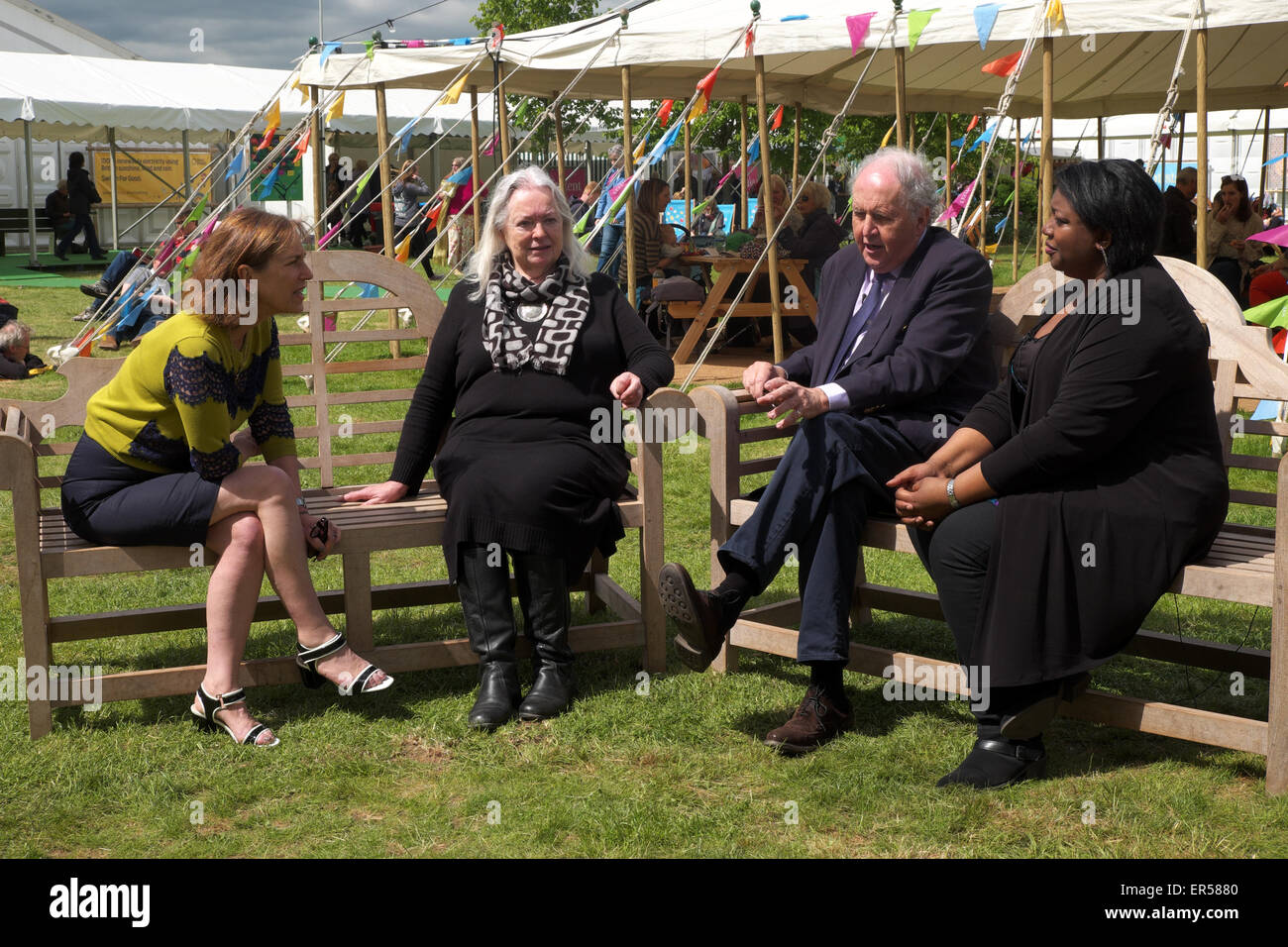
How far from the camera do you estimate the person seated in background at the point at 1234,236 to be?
973 centimetres

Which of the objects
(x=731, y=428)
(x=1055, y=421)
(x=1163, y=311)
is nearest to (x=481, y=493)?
(x=731, y=428)

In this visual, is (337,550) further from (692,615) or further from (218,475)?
(692,615)

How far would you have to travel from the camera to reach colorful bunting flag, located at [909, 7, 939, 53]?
24.7 ft

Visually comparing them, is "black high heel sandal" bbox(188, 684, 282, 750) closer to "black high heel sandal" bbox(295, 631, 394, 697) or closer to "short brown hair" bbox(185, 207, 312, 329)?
"black high heel sandal" bbox(295, 631, 394, 697)

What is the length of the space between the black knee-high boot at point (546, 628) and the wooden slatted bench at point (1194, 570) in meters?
0.45

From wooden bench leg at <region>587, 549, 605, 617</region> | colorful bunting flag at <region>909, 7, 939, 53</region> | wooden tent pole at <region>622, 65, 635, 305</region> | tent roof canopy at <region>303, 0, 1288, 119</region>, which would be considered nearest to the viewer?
wooden bench leg at <region>587, 549, 605, 617</region>

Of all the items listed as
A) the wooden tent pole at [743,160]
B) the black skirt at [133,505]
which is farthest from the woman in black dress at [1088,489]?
the wooden tent pole at [743,160]

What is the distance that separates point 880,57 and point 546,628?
32.3 ft

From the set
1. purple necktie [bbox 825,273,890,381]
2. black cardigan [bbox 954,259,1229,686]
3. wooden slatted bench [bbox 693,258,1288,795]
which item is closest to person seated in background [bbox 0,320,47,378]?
wooden slatted bench [bbox 693,258,1288,795]

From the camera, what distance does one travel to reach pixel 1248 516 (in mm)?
5402

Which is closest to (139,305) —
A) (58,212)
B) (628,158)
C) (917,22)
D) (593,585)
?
(628,158)

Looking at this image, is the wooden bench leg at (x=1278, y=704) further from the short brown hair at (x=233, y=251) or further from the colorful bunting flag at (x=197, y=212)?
the colorful bunting flag at (x=197, y=212)

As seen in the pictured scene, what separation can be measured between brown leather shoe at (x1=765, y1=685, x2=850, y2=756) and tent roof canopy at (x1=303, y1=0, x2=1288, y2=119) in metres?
4.90

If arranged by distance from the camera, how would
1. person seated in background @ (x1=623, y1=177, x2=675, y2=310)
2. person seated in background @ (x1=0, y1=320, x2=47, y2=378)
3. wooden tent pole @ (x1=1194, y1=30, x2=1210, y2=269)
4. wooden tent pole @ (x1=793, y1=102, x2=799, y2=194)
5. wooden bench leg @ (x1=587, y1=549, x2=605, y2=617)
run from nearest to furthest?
wooden bench leg @ (x1=587, y1=549, x2=605, y2=617)
wooden tent pole @ (x1=1194, y1=30, x2=1210, y2=269)
person seated in background @ (x1=0, y1=320, x2=47, y2=378)
person seated in background @ (x1=623, y1=177, x2=675, y2=310)
wooden tent pole @ (x1=793, y1=102, x2=799, y2=194)
